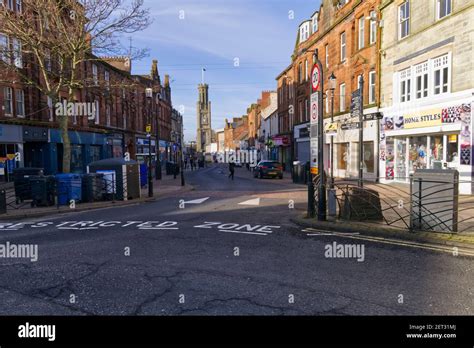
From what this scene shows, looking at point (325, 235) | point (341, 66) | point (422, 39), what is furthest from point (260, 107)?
point (325, 235)

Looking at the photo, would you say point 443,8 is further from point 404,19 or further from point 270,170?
point 270,170

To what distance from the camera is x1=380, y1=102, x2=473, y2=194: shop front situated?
13469 millimetres

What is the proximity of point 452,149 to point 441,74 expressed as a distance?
11.5ft

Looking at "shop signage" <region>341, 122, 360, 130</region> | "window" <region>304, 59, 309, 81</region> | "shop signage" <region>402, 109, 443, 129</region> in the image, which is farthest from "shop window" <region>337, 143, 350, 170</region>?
"window" <region>304, 59, 309, 81</region>

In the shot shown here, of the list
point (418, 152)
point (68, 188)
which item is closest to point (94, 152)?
point (68, 188)

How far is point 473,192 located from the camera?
13.2 m

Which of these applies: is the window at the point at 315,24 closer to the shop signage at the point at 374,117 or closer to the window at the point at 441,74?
the shop signage at the point at 374,117

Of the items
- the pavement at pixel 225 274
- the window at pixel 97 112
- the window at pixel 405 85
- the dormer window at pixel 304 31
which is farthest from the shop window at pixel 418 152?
the window at pixel 97 112

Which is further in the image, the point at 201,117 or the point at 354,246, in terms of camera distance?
the point at 201,117

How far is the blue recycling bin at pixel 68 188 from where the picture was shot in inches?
531

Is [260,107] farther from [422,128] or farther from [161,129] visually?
[422,128]

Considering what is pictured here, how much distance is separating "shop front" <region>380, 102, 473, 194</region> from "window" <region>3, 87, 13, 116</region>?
23.6m

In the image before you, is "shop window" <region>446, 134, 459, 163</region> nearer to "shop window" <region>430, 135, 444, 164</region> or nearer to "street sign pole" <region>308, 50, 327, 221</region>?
"shop window" <region>430, 135, 444, 164</region>

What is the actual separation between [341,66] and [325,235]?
20.7 metres
